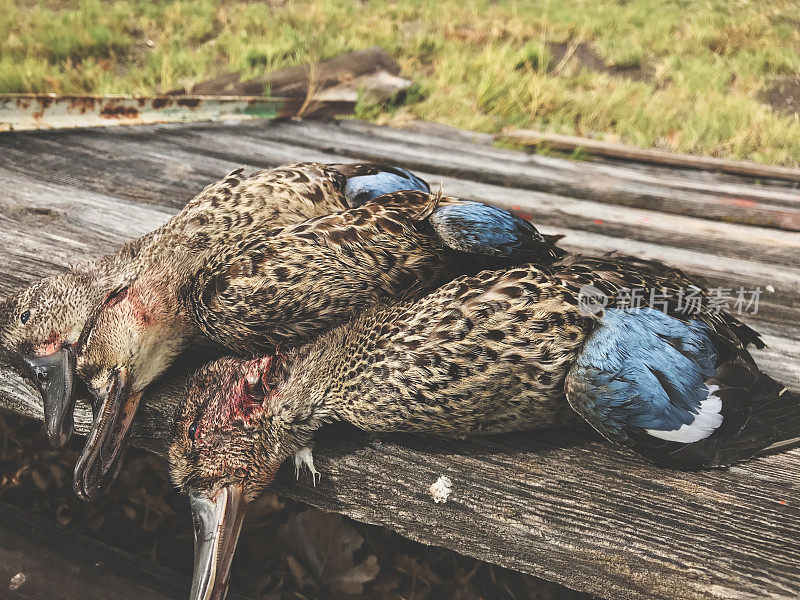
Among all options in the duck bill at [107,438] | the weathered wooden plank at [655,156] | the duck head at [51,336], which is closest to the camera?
the duck bill at [107,438]

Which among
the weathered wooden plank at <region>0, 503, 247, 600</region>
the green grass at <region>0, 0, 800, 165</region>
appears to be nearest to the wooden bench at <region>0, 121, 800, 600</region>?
the weathered wooden plank at <region>0, 503, 247, 600</region>

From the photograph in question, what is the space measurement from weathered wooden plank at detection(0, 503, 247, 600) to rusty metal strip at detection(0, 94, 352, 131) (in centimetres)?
203

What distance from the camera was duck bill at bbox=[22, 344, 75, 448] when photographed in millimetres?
1500

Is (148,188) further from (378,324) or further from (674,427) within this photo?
(674,427)

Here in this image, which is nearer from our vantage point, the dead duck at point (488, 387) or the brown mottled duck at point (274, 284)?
the dead duck at point (488, 387)

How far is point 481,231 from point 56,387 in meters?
1.27

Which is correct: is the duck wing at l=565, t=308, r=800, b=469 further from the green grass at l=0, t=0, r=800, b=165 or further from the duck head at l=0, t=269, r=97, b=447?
the green grass at l=0, t=0, r=800, b=165

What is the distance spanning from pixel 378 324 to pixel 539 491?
23.9 inches

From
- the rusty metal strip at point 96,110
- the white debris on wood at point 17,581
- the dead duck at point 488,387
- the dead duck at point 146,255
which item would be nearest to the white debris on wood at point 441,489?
the dead duck at point 488,387

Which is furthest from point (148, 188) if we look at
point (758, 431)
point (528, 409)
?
point (758, 431)

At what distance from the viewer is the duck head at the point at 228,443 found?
1.48 meters

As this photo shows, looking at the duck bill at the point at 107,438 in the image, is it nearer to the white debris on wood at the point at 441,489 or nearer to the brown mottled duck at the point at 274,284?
the brown mottled duck at the point at 274,284

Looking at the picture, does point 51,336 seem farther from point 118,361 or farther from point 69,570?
point 69,570

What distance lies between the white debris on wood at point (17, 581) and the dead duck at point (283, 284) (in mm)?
469
